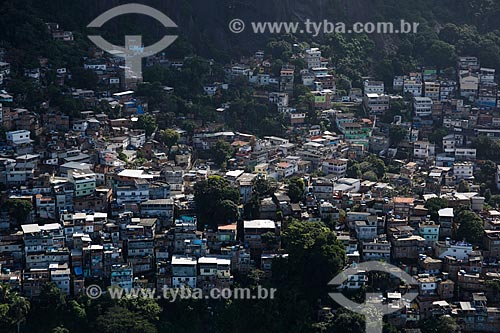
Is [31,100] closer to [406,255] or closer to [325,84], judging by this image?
[325,84]

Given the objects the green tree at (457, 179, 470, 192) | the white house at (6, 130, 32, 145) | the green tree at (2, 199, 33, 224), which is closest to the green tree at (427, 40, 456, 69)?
the green tree at (457, 179, 470, 192)

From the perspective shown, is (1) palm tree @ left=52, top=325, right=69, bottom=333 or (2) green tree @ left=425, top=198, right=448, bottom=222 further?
(2) green tree @ left=425, top=198, right=448, bottom=222

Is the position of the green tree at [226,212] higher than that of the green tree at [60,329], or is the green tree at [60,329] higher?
the green tree at [226,212]

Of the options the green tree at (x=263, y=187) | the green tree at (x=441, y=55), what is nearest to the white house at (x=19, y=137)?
the green tree at (x=263, y=187)

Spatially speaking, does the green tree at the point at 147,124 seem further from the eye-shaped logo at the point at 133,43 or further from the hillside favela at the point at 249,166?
the eye-shaped logo at the point at 133,43

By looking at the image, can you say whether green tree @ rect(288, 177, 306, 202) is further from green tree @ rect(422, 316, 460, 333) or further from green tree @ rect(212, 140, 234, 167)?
green tree @ rect(422, 316, 460, 333)

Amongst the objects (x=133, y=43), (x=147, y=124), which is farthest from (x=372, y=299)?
(x=133, y=43)

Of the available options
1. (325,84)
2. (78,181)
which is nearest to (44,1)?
(325,84)
